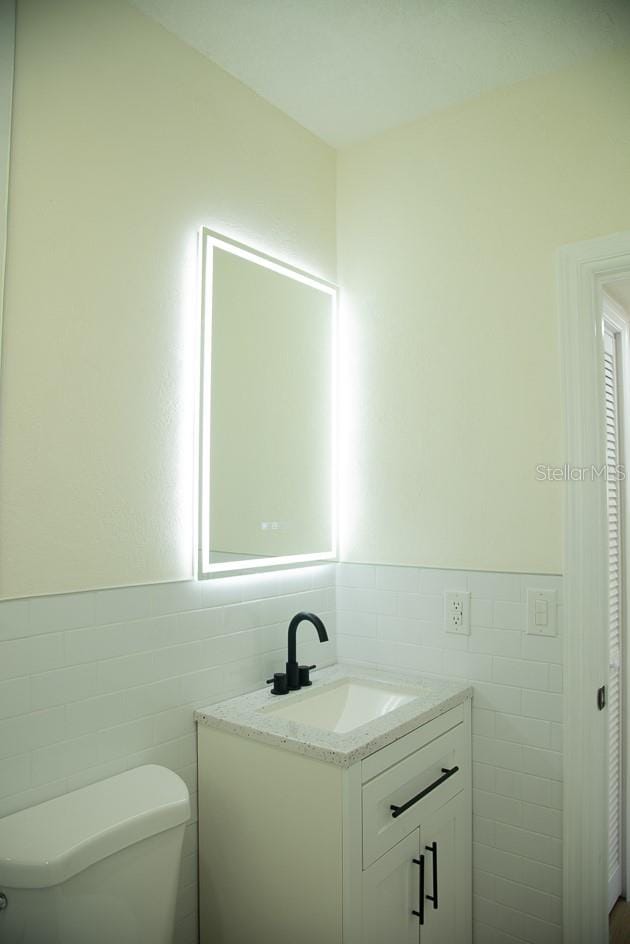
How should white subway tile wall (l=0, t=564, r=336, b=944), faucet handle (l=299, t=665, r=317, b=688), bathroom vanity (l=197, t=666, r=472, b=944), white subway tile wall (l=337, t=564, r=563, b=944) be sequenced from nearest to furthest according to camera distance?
white subway tile wall (l=0, t=564, r=336, b=944) → bathroom vanity (l=197, t=666, r=472, b=944) → white subway tile wall (l=337, t=564, r=563, b=944) → faucet handle (l=299, t=665, r=317, b=688)

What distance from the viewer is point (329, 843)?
152 centimetres

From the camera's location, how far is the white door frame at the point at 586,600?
5.98 ft

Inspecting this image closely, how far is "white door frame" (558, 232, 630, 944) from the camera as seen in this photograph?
1.82 meters

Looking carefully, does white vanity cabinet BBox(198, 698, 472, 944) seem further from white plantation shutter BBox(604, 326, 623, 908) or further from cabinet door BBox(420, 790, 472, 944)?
white plantation shutter BBox(604, 326, 623, 908)

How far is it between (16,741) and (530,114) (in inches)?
86.8

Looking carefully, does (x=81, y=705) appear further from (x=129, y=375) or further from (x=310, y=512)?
(x=310, y=512)

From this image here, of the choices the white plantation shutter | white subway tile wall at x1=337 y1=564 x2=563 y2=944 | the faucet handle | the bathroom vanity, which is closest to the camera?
the bathroom vanity

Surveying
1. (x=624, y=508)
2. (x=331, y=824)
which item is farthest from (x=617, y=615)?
(x=331, y=824)

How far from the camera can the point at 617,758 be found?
2301 mm

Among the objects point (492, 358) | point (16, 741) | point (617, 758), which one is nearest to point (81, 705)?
point (16, 741)

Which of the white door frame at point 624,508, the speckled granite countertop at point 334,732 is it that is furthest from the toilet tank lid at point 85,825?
the white door frame at point 624,508

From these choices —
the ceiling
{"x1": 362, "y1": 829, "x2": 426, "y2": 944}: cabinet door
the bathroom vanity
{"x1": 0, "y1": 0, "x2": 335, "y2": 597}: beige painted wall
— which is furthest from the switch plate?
the ceiling

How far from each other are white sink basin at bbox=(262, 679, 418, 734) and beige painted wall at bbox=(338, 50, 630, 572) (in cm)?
43

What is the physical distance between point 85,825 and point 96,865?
0.26ft
